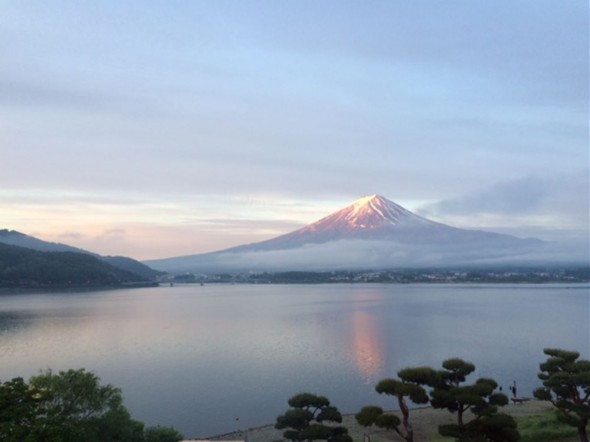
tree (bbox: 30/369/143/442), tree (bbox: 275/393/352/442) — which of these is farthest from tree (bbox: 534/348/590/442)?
tree (bbox: 30/369/143/442)

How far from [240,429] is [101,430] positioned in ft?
14.6

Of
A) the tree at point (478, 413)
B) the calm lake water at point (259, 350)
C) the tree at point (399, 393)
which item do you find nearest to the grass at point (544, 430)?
the tree at point (478, 413)

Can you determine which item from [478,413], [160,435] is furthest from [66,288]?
[478,413]

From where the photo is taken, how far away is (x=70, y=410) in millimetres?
6488

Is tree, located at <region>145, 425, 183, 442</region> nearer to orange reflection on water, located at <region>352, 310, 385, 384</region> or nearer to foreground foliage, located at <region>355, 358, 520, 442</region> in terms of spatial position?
foreground foliage, located at <region>355, 358, 520, 442</region>

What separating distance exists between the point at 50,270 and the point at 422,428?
60655 mm

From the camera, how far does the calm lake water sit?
12.6 metres

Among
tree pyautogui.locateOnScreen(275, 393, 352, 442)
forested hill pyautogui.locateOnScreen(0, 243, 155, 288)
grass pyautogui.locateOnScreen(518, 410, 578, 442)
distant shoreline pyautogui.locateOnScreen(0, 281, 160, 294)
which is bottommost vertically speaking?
grass pyautogui.locateOnScreen(518, 410, 578, 442)

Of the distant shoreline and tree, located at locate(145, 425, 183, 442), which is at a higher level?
the distant shoreline

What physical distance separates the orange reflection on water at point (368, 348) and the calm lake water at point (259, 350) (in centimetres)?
4

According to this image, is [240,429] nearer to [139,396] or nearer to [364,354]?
[139,396]

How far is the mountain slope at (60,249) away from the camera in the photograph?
103 meters

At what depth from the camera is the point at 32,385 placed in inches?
262

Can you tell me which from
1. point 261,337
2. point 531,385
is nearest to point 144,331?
point 261,337
